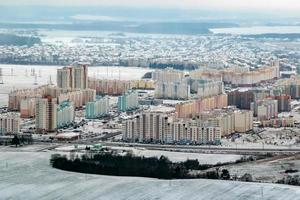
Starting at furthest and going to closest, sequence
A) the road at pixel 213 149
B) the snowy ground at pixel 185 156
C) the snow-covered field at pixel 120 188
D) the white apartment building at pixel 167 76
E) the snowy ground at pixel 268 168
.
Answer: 1. the white apartment building at pixel 167 76
2. the road at pixel 213 149
3. the snowy ground at pixel 185 156
4. the snowy ground at pixel 268 168
5. the snow-covered field at pixel 120 188

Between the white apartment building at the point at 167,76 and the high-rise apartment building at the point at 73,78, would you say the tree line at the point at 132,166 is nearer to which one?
the high-rise apartment building at the point at 73,78

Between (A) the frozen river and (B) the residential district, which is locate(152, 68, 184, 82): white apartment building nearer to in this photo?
(B) the residential district

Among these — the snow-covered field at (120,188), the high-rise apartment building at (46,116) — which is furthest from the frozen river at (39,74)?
the snow-covered field at (120,188)

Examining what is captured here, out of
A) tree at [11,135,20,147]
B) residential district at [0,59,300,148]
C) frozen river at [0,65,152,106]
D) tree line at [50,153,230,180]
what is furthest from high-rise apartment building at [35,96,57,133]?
frozen river at [0,65,152,106]

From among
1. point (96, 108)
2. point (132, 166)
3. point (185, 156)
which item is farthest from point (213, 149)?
point (96, 108)

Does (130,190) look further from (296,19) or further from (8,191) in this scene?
(296,19)

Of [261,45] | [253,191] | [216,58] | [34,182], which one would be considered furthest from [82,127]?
[261,45]

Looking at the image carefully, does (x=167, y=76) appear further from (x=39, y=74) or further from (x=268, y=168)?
(x=268, y=168)
